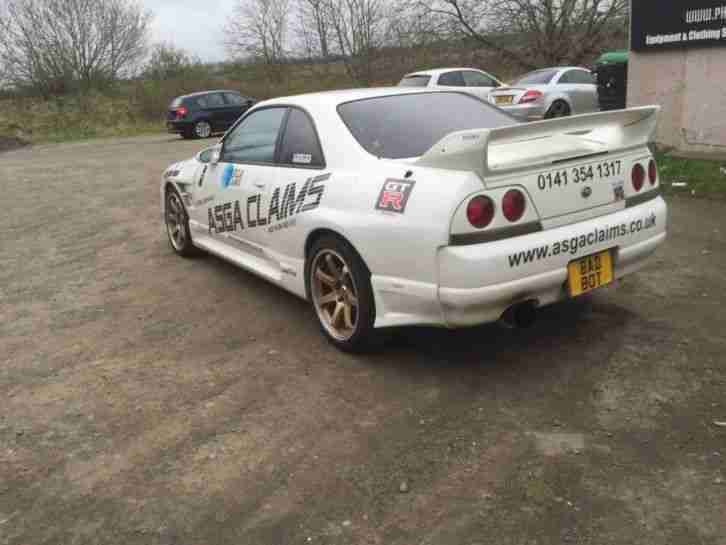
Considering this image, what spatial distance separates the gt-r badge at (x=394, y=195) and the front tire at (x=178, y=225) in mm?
3094

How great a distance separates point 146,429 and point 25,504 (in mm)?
648

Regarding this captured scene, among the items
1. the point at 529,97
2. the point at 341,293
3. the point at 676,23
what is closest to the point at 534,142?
the point at 341,293

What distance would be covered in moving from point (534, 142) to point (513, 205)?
0.44 meters

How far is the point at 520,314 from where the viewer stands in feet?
11.5

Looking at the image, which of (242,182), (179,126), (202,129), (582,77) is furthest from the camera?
(202,129)

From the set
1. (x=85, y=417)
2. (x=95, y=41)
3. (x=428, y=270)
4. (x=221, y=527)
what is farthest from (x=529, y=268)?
(x=95, y=41)

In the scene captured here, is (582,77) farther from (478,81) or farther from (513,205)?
(513,205)

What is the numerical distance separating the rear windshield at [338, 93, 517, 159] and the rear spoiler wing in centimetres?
47

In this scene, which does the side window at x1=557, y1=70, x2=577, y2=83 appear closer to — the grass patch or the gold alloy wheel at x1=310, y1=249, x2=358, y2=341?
the grass patch

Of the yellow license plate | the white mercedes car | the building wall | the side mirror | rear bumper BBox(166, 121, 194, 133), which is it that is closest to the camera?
the yellow license plate

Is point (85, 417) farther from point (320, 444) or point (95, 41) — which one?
point (95, 41)

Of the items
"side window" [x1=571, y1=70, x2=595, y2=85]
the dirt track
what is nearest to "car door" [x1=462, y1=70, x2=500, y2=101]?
"side window" [x1=571, y1=70, x2=595, y2=85]

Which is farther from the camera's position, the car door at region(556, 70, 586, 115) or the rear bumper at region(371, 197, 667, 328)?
the car door at region(556, 70, 586, 115)

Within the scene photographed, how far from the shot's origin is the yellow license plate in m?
3.48
